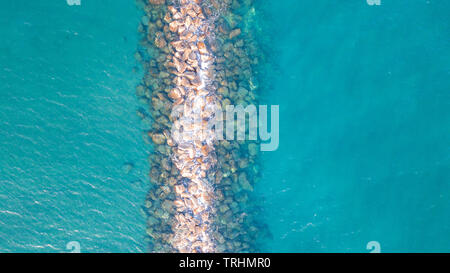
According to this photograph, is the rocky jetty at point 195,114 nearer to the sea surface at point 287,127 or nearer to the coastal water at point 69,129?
the sea surface at point 287,127

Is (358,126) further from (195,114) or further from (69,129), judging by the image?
(69,129)

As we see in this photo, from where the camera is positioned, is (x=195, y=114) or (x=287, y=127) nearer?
(x=195, y=114)

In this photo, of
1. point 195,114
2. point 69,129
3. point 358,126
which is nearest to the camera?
point 195,114

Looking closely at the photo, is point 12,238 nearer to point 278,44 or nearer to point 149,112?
point 149,112

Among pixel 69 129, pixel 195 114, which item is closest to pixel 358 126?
pixel 195 114

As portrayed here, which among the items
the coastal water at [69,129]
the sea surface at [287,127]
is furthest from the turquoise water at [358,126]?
the coastal water at [69,129]

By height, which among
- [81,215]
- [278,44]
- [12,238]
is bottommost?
[12,238]

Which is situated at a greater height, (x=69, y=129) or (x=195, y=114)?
(x=195, y=114)
